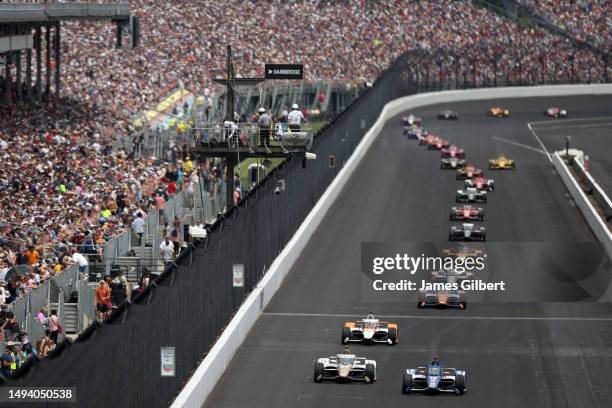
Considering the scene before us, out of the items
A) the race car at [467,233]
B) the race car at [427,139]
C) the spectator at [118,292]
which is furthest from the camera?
the race car at [427,139]

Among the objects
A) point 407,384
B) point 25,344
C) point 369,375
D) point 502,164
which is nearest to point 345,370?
point 369,375

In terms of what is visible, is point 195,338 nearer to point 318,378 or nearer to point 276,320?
point 318,378

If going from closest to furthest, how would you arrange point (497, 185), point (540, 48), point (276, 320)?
point (276, 320) < point (497, 185) < point (540, 48)

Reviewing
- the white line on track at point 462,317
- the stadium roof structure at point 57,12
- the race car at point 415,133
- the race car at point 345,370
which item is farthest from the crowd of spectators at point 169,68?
the race car at point 415,133

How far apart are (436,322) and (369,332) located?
124 inches

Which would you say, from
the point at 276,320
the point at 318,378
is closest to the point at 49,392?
the point at 318,378

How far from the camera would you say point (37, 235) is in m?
38.8

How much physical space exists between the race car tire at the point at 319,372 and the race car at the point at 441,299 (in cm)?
813

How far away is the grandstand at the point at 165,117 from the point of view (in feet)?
97.7

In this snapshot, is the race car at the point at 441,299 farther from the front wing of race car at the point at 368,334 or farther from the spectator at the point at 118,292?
the spectator at the point at 118,292

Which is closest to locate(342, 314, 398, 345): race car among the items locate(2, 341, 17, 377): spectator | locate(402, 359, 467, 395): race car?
locate(402, 359, 467, 395): race car

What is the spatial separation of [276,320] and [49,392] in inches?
702

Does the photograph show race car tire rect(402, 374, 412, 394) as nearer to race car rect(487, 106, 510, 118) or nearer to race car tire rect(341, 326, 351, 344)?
race car tire rect(341, 326, 351, 344)

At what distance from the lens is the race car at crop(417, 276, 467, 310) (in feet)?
126
